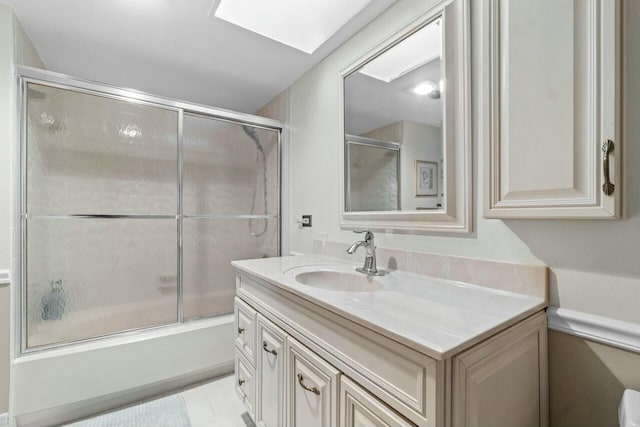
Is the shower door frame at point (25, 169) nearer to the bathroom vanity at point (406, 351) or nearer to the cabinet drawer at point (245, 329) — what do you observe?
the cabinet drawer at point (245, 329)

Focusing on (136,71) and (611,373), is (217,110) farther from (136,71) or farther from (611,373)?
(611,373)

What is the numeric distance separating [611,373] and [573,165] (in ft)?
1.96

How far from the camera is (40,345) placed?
1540 millimetres

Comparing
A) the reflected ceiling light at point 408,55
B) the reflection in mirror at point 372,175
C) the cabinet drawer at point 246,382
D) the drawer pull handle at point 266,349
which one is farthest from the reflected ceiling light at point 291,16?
the cabinet drawer at point 246,382

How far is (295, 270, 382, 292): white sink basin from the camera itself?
127 centimetres

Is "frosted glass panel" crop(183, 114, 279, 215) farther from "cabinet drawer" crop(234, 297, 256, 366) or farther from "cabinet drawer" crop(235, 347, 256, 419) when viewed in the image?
"cabinet drawer" crop(235, 347, 256, 419)

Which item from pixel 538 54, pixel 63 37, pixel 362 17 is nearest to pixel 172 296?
pixel 63 37

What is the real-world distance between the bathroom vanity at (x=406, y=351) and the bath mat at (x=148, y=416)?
628 mm

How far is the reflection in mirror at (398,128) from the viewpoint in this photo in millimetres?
1188

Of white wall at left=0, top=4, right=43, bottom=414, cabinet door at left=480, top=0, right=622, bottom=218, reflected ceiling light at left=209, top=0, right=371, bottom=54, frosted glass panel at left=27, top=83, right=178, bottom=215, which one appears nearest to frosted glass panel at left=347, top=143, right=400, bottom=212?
cabinet door at left=480, top=0, right=622, bottom=218

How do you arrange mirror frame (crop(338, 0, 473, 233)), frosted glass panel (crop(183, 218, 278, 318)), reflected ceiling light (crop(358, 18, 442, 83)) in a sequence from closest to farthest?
mirror frame (crop(338, 0, 473, 233))
reflected ceiling light (crop(358, 18, 442, 83))
frosted glass panel (crop(183, 218, 278, 318))

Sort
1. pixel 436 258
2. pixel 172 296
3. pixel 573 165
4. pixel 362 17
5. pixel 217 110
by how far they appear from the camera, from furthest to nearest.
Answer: pixel 217 110 < pixel 172 296 < pixel 362 17 < pixel 436 258 < pixel 573 165

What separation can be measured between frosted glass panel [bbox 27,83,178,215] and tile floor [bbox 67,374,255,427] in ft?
3.86

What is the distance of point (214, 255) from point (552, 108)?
2.06 m
